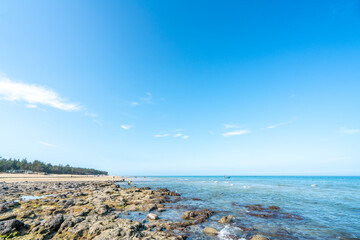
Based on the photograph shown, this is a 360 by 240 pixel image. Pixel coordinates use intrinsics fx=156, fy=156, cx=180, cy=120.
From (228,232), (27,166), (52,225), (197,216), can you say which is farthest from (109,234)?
(27,166)

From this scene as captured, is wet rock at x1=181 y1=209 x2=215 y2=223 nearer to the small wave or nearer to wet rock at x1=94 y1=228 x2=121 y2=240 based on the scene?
the small wave

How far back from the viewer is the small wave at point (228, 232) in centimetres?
1279

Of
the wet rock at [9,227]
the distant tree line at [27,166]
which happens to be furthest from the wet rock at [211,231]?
the distant tree line at [27,166]

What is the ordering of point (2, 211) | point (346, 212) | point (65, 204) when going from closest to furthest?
point (2, 211) → point (65, 204) → point (346, 212)

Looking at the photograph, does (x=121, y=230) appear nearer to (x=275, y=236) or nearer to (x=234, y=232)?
(x=234, y=232)

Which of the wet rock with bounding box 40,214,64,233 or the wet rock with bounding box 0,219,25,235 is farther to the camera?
the wet rock with bounding box 40,214,64,233

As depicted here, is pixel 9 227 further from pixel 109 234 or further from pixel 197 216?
pixel 197 216

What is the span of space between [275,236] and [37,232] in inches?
748

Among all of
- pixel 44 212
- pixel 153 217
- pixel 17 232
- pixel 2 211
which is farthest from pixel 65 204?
pixel 153 217

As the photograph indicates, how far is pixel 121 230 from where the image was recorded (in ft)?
37.9

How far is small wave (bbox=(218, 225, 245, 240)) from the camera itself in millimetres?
12792

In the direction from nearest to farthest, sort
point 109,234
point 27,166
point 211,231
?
point 109,234
point 211,231
point 27,166

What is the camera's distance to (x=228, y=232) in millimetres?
13742

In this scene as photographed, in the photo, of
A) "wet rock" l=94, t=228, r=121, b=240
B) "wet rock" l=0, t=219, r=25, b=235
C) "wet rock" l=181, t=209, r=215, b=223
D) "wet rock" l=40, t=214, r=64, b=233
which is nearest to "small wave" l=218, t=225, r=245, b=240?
"wet rock" l=181, t=209, r=215, b=223
